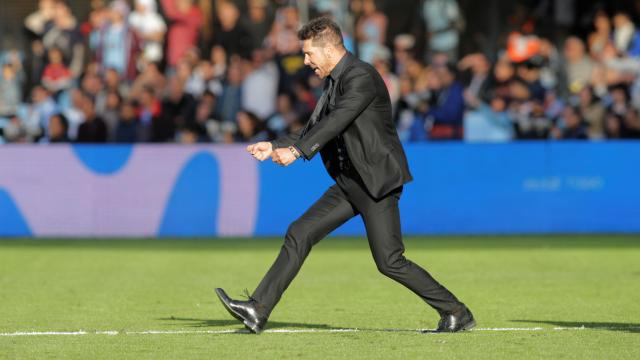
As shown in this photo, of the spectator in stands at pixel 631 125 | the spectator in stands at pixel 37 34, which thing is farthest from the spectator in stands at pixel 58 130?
the spectator in stands at pixel 631 125

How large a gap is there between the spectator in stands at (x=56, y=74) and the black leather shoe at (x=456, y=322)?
13968 millimetres

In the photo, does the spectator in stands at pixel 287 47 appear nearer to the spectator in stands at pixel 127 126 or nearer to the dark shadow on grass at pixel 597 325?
the spectator in stands at pixel 127 126

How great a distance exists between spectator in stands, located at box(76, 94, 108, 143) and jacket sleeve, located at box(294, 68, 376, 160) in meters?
12.0

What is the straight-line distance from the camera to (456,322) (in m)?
8.58

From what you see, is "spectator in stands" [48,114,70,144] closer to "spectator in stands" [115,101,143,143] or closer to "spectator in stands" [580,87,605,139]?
"spectator in stands" [115,101,143,143]

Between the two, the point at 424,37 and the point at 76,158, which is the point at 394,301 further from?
the point at 424,37

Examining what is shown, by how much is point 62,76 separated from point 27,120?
3.35 ft

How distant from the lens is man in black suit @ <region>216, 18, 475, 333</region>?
8.23 m

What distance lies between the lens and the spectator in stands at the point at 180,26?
71.5ft

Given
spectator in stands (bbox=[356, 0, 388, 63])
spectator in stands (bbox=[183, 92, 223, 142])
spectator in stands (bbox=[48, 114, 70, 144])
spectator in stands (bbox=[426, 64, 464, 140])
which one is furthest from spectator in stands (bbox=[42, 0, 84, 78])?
spectator in stands (bbox=[426, 64, 464, 140])

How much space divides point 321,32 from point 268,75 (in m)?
12.6

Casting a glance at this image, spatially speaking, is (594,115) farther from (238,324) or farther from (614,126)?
(238,324)

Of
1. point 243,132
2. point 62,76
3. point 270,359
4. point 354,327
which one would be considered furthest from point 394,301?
point 62,76

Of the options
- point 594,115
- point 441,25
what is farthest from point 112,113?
point 594,115
